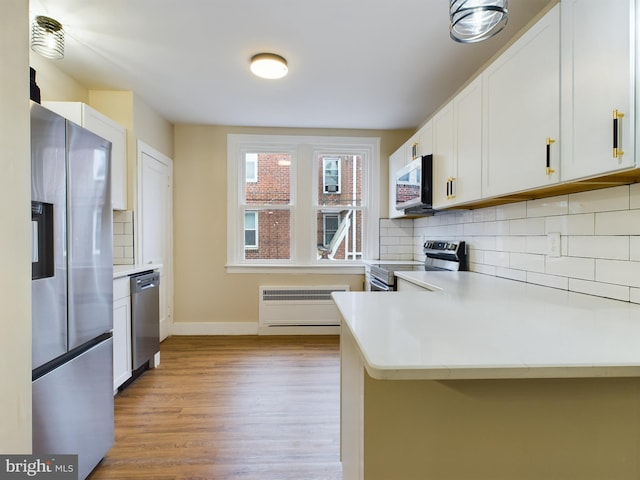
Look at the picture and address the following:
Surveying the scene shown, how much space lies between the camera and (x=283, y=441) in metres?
1.87

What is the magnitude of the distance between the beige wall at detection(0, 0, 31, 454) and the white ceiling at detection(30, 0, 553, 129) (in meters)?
1.10

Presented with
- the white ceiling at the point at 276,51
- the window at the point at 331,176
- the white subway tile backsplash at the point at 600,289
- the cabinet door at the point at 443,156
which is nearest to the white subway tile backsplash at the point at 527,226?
the white subway tile backsplash at the point at 600,289

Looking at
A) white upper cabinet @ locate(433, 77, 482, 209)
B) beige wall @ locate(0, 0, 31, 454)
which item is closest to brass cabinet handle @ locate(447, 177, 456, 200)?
white upper cabinet @ locate(433, 77, 482, 209)

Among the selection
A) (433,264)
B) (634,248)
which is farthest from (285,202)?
(634,248)

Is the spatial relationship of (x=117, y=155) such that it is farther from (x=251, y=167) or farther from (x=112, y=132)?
→ (x=251, y=167)

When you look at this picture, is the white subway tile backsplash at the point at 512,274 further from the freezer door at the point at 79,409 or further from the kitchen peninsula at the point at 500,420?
the freezer door at the point at 79,409

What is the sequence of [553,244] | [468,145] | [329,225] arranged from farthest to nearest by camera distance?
[329,225], [468,145], [553,244]

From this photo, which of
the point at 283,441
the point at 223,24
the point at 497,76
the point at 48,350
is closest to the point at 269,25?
the point at 223,24

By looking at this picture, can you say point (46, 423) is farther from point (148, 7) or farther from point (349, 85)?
point (349, 85)

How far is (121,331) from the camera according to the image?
241cm

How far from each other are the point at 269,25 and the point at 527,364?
7.28 feet

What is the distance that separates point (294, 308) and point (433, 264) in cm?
169

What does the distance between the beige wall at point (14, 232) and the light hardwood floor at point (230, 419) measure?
2.70 ft

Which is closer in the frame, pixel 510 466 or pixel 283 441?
pixel 510 466
